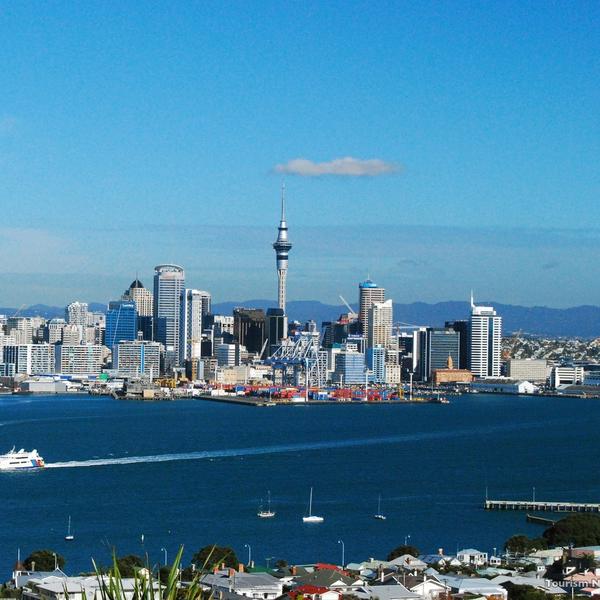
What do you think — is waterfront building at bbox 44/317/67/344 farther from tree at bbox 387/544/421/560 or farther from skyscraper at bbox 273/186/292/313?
tree at bbox 387/544/421/560

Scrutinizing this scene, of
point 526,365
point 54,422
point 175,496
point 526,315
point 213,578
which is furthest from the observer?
point 526,315

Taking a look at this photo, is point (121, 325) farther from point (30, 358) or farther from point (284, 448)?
point (284, 448)

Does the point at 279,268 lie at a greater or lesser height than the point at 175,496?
greater

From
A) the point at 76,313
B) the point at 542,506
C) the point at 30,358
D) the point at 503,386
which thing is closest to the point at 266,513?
the point at 542,506

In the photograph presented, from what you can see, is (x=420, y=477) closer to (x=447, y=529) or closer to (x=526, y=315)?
(x=447, y=529)

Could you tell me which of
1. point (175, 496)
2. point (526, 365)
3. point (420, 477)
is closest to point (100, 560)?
point (175, 496)

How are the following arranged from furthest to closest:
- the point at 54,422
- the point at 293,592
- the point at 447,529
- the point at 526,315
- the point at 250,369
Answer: the point at 526,315, the point at 250,369, the point at 54,422, the point at 447,529, the point at 293,592

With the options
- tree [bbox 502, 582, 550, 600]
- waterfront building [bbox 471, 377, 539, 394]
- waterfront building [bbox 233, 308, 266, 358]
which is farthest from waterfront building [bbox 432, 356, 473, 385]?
tree [bbox 502, 582, 550, 600]
